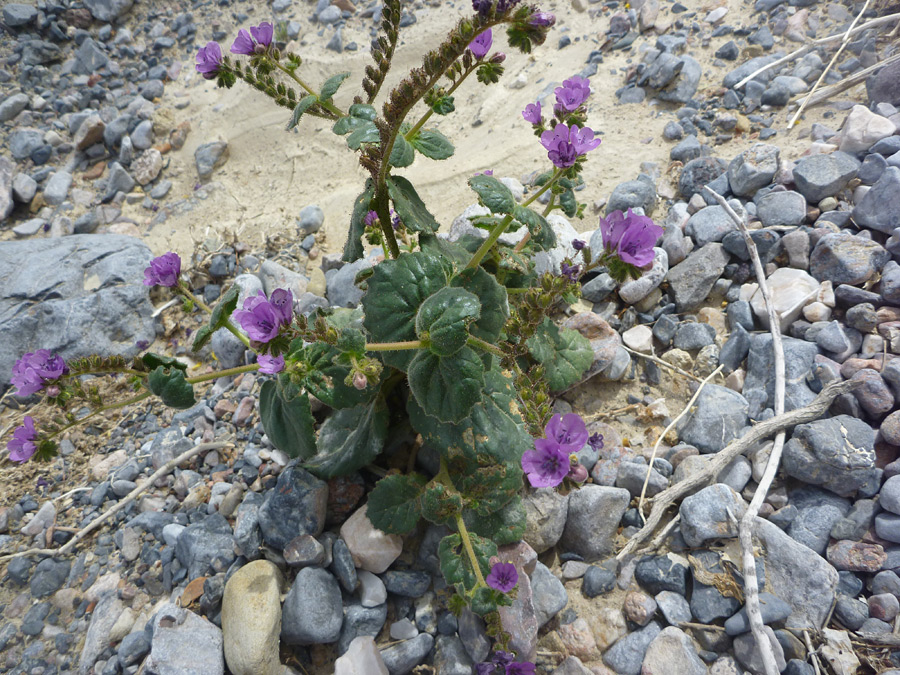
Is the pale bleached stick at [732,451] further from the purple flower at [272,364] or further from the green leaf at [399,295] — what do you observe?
the purple flower at [272,364]

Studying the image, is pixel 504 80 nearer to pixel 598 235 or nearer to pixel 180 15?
pixel 598 235

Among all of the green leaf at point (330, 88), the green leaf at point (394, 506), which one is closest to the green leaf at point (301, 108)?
the green leaf at point (330, 88)

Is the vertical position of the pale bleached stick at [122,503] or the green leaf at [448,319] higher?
the green leaf at [448,319]

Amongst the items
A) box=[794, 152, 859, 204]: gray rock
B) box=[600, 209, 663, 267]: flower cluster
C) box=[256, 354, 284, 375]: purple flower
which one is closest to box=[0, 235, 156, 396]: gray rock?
box=[256, 354, 284, 375]: purple flower

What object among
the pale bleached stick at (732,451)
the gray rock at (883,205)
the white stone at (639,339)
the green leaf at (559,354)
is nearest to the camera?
the pale bleached stick at (732,451)

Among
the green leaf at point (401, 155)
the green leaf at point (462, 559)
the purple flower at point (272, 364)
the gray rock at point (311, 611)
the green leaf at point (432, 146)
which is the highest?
the green leaf at point (401, 155)

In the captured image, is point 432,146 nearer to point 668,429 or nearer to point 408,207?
point 408,207

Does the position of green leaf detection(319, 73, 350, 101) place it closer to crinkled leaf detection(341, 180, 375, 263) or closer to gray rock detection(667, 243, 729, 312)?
crinkled leaf detection(341, 180, 375, 263)

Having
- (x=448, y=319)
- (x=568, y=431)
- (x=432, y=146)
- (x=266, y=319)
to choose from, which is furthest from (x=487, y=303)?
(x=266, y=319)

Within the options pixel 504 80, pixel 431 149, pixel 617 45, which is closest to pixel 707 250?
pixel 431 149
